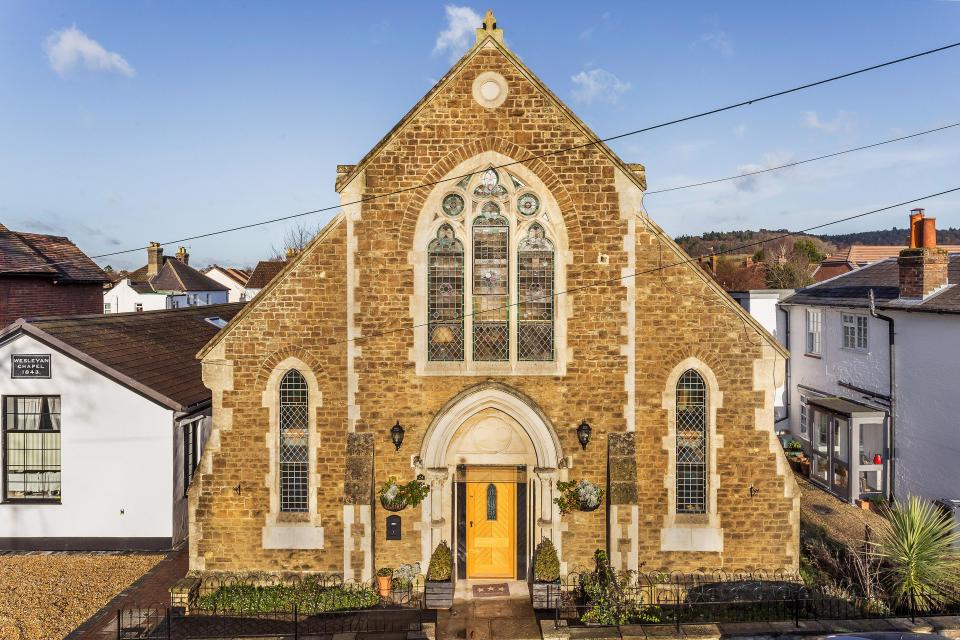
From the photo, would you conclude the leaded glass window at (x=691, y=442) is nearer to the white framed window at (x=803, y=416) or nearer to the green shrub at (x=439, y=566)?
the green shrub at (x=439, y=566)

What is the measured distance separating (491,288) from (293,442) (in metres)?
5.23

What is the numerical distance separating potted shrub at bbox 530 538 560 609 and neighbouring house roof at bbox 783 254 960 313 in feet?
42.2

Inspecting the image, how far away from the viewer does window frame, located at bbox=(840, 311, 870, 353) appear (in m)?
19.2

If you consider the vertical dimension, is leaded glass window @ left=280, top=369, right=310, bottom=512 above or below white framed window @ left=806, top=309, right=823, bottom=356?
below

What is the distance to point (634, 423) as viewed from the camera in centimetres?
1185

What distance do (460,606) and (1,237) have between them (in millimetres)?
24713

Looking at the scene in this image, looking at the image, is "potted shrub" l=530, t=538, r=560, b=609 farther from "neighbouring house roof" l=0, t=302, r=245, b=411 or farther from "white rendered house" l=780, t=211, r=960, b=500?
"white rendered house" l=780, t=211, r=960, b=500

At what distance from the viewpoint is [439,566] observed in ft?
36.9

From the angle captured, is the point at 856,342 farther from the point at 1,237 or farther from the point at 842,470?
the point at 1,237

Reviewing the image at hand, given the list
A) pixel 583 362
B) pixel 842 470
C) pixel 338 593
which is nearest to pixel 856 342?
pixel 842 470

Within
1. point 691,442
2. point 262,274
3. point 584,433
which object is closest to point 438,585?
point 584,433

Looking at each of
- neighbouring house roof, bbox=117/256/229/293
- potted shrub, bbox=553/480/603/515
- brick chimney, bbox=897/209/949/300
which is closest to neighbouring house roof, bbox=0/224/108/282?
potted shrub, bbox=553/480/603/515

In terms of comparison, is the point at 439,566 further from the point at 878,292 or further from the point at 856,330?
the point at 878,292

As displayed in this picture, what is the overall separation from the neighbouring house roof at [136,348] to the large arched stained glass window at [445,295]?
23.4 feet
